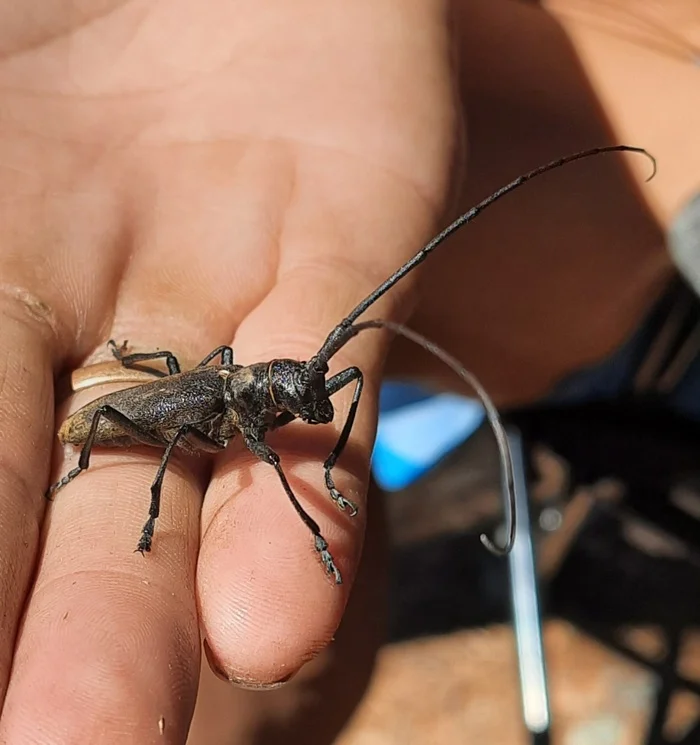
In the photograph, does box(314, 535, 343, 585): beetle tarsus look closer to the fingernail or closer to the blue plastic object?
the fingernail

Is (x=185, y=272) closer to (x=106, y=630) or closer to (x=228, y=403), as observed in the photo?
(x=228, y=403)

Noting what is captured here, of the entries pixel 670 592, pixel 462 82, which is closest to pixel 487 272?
pixel 462 82

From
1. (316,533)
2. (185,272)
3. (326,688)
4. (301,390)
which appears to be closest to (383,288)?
(301,390)

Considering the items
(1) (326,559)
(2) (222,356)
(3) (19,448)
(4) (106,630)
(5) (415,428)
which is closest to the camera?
(4) (106,630)

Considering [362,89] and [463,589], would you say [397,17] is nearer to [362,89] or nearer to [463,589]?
[362,89]

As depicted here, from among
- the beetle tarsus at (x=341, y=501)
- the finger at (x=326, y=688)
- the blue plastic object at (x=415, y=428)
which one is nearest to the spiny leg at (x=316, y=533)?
the beetle tarsus at (x=341, y=501)

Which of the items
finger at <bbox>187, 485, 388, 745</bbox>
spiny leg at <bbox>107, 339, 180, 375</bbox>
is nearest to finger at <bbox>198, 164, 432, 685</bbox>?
spiny leg at <bbox>107, 339, 180, 375</bbox>

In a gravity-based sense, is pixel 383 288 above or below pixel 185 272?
above
